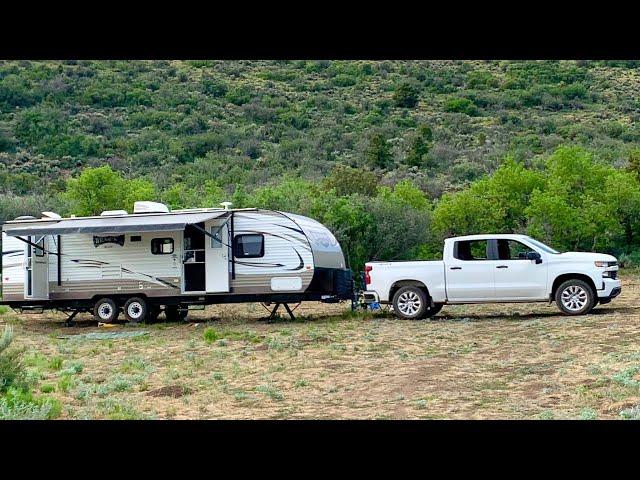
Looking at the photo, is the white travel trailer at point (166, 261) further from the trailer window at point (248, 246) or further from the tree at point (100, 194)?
the tree at point (100, 194)

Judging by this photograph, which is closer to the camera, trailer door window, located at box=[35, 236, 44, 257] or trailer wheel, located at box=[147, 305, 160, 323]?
trailer wheel, located at box=[147, 305, 160, 323]

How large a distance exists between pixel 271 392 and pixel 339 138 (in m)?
38.9

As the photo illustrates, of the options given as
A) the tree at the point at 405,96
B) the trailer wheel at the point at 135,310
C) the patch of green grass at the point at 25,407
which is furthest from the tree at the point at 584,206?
the tree at the point at 405,96

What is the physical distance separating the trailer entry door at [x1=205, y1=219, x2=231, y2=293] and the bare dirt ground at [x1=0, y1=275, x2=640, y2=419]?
0.87 m

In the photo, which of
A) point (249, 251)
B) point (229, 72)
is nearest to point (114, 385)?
point (249, 251)

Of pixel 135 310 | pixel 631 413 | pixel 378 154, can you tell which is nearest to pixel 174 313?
pixel 135 310

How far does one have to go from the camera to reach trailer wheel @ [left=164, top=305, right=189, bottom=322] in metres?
19.8

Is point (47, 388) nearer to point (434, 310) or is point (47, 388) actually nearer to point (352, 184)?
point (434, 310)

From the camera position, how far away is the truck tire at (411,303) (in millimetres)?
17266

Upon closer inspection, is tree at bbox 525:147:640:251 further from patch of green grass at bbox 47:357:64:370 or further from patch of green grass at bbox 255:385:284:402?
patch of green grass at bbox 255:385:284:402

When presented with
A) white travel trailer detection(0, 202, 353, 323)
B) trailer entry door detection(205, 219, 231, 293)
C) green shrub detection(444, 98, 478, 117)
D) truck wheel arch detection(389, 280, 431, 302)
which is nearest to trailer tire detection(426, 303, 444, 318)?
truck wheel arch detection(389, 280, 431, 302)

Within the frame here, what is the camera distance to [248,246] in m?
18.2

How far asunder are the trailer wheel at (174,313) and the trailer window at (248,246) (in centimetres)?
233
